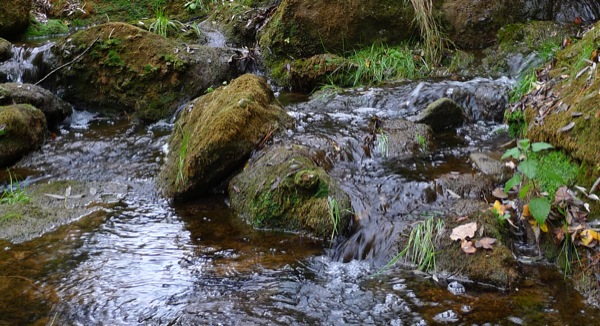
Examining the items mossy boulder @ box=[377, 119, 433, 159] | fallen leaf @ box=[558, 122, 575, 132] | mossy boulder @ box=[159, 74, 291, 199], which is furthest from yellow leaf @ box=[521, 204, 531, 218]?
mossy boulder @ box=[159, 74, 291, 199]

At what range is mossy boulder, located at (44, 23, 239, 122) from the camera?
7.83 m

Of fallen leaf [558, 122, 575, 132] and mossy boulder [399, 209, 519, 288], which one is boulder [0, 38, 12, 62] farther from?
fallen leaf [558, 122, 575, 132]

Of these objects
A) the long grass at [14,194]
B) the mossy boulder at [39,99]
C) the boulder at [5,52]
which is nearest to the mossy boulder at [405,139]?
the long grass at [14,194]

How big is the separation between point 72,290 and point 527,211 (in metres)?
3.27

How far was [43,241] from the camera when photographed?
4.34 m

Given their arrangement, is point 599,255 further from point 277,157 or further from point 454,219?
point 277,157

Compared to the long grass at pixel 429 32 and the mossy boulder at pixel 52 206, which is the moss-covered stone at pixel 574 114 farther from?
the mossy boulder at pixel 52 206

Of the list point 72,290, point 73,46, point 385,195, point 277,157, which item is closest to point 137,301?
point 72,290

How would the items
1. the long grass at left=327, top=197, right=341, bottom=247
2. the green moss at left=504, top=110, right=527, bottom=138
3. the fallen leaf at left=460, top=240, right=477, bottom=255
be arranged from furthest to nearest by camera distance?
the green moss at left=504, top=110, right=527, bottom=138 → the long grass at left=327, top=197, right=341, bottom=247 → the fallen leaf at left=460, top=240, right=477, bottom=255

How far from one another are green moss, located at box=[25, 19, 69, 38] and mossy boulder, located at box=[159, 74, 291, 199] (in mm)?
6915

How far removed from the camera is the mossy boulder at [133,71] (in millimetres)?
7832

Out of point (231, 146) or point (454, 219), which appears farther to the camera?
point (231, 146)

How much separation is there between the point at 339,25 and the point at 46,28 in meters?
6.58

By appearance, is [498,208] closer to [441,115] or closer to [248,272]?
[248,272]
